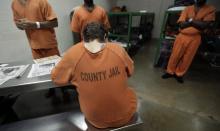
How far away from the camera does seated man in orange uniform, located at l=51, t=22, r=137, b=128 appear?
70cm

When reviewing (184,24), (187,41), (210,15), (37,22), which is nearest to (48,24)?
(37,22)

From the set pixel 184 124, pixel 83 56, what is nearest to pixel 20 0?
pixel 83 56

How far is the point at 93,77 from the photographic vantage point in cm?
70

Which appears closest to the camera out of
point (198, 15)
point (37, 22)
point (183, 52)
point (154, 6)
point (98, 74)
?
point (98, 74)

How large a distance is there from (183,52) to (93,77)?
2.03 meters

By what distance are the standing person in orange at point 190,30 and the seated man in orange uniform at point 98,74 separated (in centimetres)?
168

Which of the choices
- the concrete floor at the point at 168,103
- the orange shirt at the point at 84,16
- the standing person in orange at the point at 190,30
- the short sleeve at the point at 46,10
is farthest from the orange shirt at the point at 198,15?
the short sleeve at the point at 46,10

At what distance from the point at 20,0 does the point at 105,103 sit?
1652 mm

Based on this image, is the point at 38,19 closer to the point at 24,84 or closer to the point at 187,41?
the point at 24,84

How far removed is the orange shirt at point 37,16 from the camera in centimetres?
131

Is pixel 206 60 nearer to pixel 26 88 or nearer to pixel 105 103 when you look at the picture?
pixel 105 103

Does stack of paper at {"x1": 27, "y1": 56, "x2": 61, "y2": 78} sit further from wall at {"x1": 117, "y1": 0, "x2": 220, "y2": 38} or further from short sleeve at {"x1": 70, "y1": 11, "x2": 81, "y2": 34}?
wall at {"x1": 117, "y1": 0, "x2": 220, "y2": 38}

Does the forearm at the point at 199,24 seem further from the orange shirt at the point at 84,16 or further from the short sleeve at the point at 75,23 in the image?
the short sleeve at the point at 75,23

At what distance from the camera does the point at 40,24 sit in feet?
4.50
